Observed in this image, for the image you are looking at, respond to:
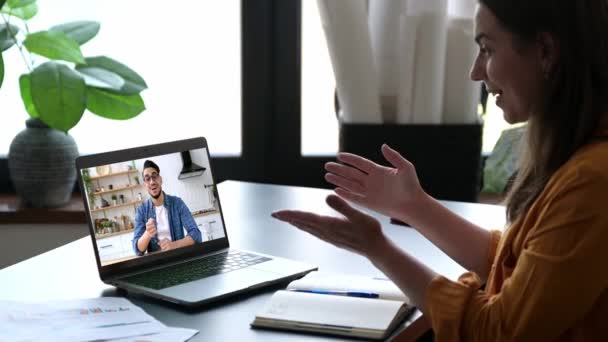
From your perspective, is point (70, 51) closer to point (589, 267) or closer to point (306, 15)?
point (306, 15)

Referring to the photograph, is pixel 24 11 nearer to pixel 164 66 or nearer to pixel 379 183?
pixel 164 66

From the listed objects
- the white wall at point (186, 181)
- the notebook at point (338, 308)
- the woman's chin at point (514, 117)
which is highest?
the woman's chin at point (514, 117)

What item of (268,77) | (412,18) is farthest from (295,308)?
(268,77)

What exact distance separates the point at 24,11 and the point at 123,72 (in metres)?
0.31

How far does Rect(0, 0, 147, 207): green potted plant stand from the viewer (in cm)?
232

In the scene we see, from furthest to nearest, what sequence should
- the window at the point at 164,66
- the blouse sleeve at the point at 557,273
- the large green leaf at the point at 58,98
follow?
the window at the point at 164,66
the large green leaf at the point at 58,98
the blouse sleeve at the point at 557,273

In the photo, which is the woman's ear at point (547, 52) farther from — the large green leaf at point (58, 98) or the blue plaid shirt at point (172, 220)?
the large green leaf at point (58, 98)

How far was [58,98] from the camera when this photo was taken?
228 centimetres

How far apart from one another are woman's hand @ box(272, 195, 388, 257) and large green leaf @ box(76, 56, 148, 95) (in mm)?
1209

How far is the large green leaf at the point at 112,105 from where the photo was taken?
2.41 meters

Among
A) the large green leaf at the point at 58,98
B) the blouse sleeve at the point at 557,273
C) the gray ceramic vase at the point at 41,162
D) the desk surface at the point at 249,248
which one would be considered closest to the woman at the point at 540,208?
the blouse sleeve at the point at 557,273

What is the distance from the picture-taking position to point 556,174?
47.3 inches

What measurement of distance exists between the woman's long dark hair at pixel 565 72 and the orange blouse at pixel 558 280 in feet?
0.12

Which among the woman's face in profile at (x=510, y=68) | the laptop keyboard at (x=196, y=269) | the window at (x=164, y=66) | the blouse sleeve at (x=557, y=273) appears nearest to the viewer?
the blouse sleeve at (x=557, y=273)
